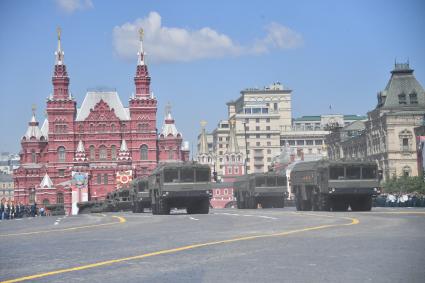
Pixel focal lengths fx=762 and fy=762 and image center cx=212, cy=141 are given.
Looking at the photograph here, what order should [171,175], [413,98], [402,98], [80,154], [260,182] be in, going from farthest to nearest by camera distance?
[80,154]
[402,98]
[413,98]
[260,182]
[171,175]

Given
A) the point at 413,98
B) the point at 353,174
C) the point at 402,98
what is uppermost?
the point at 402,98

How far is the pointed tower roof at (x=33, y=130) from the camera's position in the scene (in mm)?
145750

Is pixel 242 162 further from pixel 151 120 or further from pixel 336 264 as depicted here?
pixel 336 264

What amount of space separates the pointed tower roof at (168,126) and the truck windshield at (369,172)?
108 metres

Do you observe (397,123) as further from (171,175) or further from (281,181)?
(171,175)

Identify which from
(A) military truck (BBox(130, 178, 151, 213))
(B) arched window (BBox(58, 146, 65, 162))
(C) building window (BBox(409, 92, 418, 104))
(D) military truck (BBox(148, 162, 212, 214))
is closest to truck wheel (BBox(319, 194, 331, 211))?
(D) military truck (BBox(148, 162, 212, 214))

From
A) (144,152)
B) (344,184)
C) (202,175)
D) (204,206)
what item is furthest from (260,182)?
(144,152)

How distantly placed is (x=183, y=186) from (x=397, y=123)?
211 ft

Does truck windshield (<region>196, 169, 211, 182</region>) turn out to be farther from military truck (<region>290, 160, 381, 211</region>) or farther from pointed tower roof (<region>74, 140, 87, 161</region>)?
pointed tower roof (<region>74, 140, 87, 161</region>)

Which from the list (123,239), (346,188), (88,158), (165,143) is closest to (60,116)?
(88,158)

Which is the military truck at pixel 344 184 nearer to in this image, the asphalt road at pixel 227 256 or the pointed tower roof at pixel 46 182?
the asphalt road at pixel 227 256

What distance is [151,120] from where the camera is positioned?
139625 millimetres

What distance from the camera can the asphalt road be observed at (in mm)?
12062

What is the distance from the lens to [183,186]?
129ft
